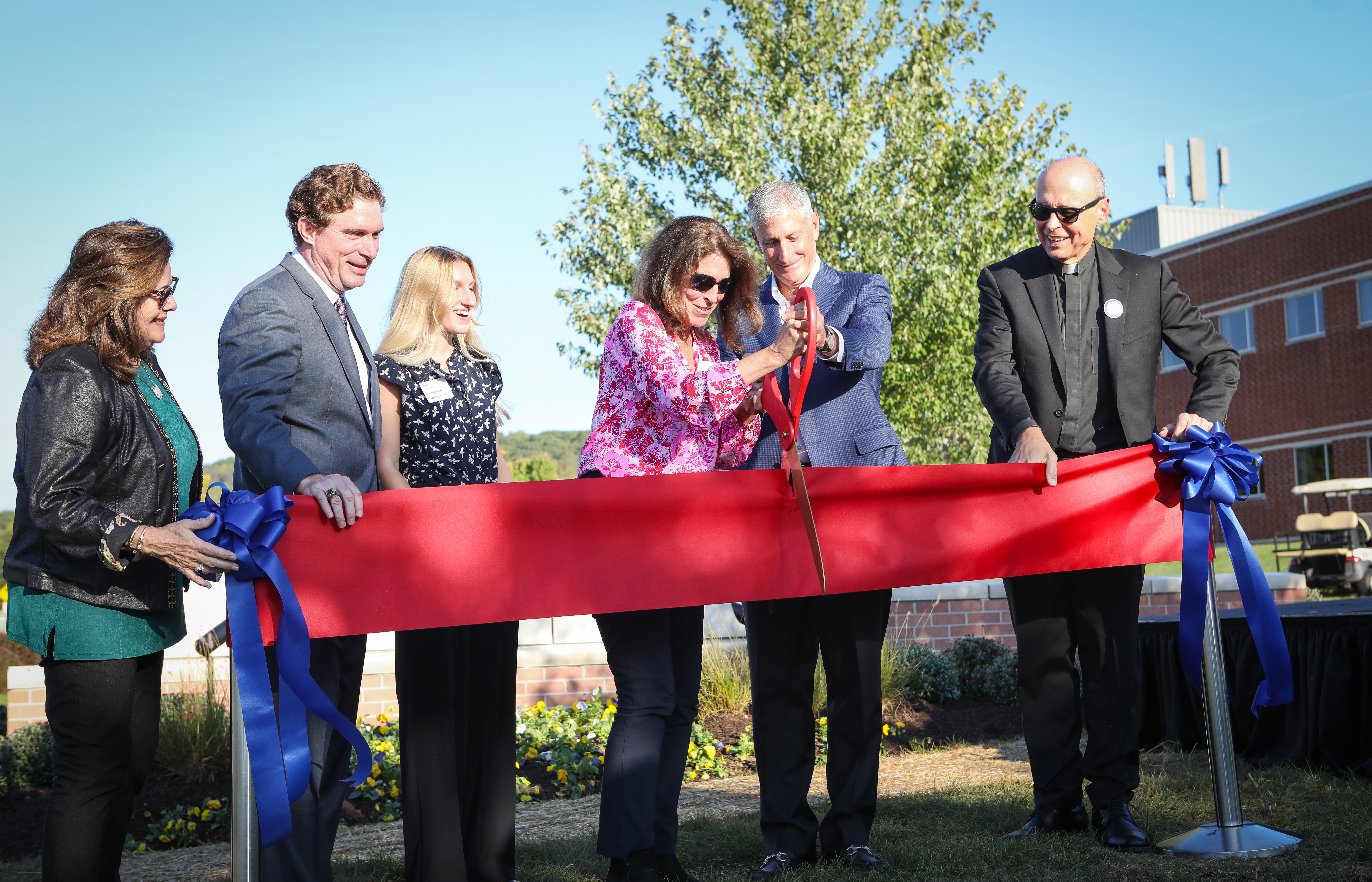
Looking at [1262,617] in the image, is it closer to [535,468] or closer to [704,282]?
[704,282]

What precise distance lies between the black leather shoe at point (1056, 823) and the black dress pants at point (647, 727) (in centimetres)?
128

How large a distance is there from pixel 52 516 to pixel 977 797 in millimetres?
3652

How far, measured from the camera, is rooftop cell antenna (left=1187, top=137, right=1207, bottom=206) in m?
49.6

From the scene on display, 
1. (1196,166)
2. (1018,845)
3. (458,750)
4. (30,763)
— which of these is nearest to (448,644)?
(458,750)

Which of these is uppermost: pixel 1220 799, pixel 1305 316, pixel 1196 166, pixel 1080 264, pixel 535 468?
pixel 1196 166

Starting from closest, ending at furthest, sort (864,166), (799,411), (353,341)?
(799,411), (353,341), (864,166)

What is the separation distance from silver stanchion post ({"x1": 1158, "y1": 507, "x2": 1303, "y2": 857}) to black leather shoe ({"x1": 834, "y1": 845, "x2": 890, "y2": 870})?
0.92 m

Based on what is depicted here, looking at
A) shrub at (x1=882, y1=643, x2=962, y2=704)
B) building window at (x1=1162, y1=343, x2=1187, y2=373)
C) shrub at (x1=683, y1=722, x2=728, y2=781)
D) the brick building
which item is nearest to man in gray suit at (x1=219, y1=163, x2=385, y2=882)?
shrub at (x1=683, y1=722, x2=728, y2=781)

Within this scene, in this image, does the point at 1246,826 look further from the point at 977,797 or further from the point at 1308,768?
the point at 1308,768

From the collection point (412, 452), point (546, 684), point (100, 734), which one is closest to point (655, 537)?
point (412, 452)

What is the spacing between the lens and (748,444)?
3.70 m

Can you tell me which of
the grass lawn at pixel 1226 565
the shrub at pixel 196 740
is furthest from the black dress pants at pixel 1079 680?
the grass lawn at pixel 1226 565

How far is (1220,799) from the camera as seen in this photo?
348 cm

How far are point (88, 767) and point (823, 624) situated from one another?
7.31 ft
